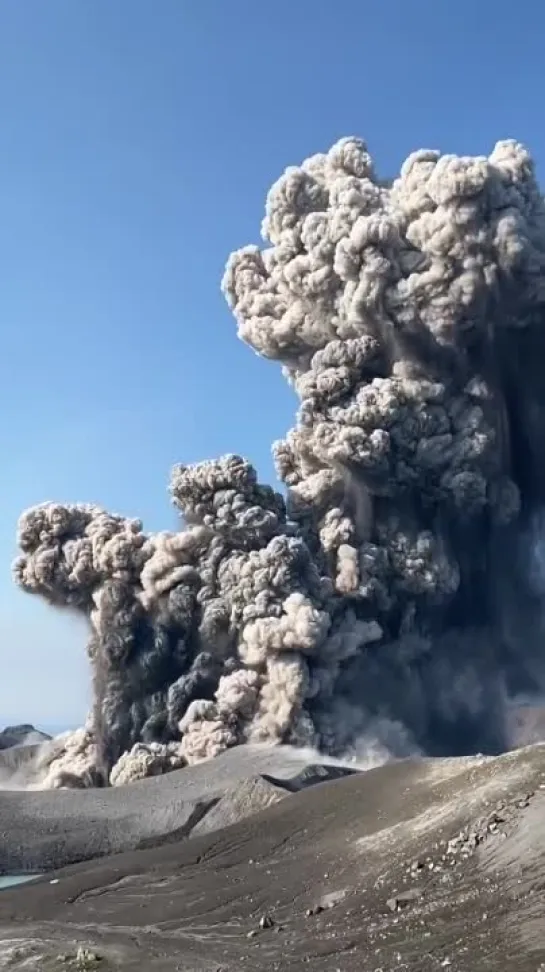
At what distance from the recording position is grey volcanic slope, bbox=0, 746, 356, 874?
108 ft

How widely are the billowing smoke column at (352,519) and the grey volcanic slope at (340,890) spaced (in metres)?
21.0

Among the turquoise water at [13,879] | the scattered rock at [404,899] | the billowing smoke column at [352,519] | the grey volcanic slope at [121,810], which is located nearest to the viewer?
the scattered rock at [404,899]

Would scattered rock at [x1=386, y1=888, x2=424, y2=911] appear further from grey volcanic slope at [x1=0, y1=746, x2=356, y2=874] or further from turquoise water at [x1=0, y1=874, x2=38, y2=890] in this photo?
turquoise water at [x1=0, y1=874, x2=38, y2=890]

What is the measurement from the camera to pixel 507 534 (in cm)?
5844

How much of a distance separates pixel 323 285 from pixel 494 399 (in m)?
11.1

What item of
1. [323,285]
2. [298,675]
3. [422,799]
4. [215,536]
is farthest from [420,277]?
[422,799]

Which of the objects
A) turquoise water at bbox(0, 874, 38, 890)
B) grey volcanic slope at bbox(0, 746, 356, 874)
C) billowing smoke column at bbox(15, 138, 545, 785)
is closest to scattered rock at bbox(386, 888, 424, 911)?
grey volcanic slope at bbox(0, 746, 356, 874)

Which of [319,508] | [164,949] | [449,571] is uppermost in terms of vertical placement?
[319,508]

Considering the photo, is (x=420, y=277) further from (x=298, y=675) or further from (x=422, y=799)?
(x=422, y=799)

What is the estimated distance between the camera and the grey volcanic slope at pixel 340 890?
13.9 meters

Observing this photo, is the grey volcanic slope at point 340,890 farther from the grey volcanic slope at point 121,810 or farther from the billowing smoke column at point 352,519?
the billowing smoke column at point 352,519

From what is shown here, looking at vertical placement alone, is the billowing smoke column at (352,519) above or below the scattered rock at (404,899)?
above

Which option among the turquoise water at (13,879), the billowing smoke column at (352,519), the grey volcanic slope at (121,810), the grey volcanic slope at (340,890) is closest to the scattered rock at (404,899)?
the grey volcanic slope at (340,890)

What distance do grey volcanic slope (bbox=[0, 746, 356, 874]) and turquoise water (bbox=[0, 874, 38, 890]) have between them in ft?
2.03
